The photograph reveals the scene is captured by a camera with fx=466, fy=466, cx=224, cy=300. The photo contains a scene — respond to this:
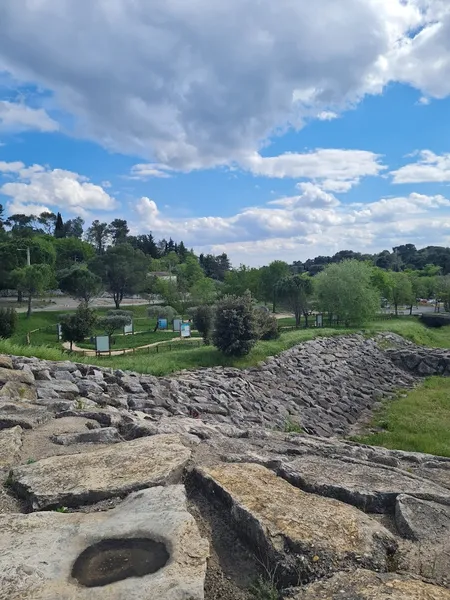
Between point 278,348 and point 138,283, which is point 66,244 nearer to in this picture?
point 138,283

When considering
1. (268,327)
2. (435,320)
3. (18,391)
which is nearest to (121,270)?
(268,327)

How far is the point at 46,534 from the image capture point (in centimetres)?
300

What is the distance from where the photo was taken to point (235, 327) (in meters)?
18.5

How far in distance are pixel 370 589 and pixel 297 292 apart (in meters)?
38.6

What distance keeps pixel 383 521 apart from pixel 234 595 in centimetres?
141

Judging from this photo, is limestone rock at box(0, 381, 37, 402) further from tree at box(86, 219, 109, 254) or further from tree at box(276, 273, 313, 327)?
tree at box(86, 219, 109, 254)

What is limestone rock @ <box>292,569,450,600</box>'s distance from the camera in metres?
2.40

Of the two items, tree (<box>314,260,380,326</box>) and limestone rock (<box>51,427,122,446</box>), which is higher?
tree (<box>314,260,380,326</box>)

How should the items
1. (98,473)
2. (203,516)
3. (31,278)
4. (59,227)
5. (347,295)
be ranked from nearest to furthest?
(203,516) → (98,473) → (347,295) → (31,278) → (59,227)

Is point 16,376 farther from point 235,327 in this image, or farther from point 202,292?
point 202,292

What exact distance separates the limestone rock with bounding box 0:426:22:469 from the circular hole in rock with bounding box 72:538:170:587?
2.01 meters

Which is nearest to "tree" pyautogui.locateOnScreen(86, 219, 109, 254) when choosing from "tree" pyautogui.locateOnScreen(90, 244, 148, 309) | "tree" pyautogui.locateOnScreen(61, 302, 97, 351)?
"tree" pyautogui.locateOnScreen(90, 244, 148, 309)

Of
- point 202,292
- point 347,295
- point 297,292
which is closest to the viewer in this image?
point 347,295

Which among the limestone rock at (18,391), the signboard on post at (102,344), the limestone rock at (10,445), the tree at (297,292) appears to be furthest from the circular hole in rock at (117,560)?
the tree at (297,292)
